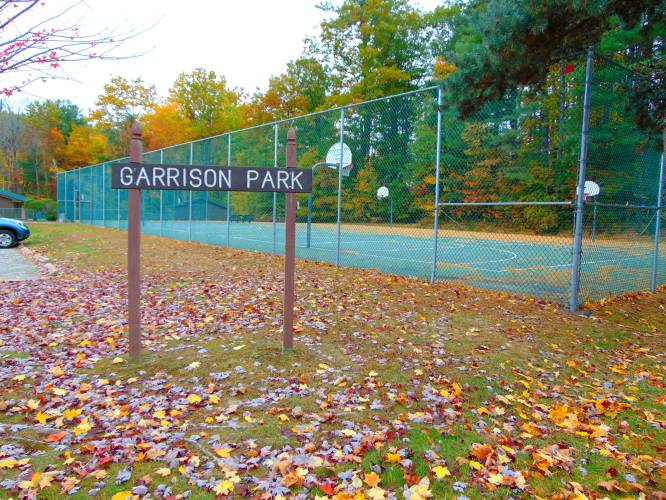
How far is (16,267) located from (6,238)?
5.47 m

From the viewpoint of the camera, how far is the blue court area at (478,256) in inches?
330

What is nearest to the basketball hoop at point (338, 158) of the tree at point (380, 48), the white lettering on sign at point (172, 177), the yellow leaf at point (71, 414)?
the white lettering on sign at point (172, 177)

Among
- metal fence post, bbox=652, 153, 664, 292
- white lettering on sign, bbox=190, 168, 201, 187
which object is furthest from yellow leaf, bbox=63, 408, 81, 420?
metal fence post, bbox=652, 153, 664, 292

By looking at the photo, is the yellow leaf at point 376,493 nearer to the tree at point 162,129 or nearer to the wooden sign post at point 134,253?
the wooden sign post at point 134,253

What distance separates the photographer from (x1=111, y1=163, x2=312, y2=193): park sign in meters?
4.26

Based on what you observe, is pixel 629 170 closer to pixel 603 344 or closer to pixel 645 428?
pixel 603 344

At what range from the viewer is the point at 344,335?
18.0 ft

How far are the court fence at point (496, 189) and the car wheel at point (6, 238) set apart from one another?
9610mm

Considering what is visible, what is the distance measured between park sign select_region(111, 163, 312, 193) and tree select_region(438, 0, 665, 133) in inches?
105

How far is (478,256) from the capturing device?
43.8 ft

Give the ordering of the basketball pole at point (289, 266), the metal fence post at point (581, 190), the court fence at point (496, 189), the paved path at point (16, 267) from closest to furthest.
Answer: the basketball pole at point (289, 266) < the metal fence post at point (581, 190) < the court fence at point (496, 189) < the paved path at point (16, 267)

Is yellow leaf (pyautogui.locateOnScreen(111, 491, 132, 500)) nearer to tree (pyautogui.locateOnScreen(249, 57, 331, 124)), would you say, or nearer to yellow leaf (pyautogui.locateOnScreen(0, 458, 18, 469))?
yellow leaf (pyautogui.locateOnScreen(0, 458, 18, 469))

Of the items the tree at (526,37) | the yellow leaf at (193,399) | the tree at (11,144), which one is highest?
the tree at (11,144)

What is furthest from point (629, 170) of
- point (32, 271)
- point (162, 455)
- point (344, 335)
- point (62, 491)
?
point (32, 271)
